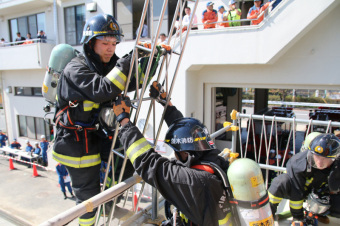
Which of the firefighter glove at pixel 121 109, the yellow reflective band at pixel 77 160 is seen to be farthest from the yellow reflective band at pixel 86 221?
the firefighter glove at pixel 121 109

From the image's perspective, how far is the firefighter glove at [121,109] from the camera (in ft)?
6.01

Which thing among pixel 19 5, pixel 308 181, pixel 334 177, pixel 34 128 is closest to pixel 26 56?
pixel 19 5

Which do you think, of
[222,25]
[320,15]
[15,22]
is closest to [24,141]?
[15,22]

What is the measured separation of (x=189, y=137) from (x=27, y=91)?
1526 centimetres

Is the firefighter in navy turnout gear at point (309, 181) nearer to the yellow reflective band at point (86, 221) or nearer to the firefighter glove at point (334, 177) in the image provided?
the firefighter glove at point (334, 177)

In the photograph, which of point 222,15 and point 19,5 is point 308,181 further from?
point 19,5

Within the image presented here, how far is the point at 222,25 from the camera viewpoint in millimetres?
7031

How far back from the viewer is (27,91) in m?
14.4

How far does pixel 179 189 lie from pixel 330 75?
239 inches

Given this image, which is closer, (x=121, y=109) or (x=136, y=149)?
(x=136, y=149)

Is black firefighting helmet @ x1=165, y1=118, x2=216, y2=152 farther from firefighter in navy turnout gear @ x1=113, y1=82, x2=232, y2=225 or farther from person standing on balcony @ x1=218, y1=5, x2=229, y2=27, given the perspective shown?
person standing on balcony @ x1=218, y1=5, x2=229, y2=27

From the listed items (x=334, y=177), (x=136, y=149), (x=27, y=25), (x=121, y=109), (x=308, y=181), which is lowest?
(x=308, y=181)

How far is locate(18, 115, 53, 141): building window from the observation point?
1417cm

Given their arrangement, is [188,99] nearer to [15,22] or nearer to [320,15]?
[320,15]
